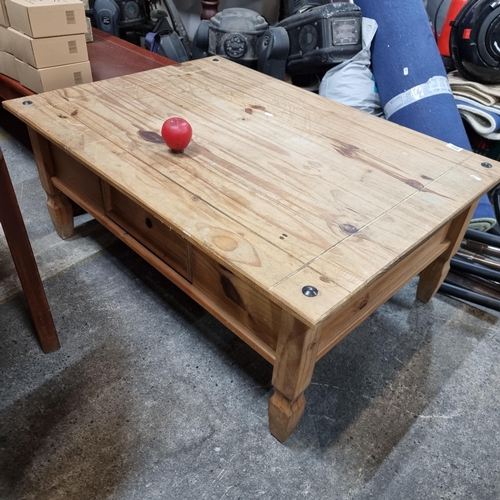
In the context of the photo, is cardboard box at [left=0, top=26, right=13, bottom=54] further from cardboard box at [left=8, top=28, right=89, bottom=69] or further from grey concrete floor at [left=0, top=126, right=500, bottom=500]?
grey concrete floor at [left=0, top=126, right=500, bottom=500]

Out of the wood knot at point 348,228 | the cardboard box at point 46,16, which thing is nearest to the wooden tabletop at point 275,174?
the wood knot at point 348,228

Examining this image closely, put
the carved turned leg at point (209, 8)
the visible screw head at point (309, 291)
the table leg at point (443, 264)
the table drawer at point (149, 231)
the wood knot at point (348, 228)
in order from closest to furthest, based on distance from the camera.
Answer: the visible screw head at point (309, 291)
the wood knot at point (348, 228)
the table drawer at point (149, 231)
the table leg at point (443, 264)
the carved turned leg at point (209, 8)

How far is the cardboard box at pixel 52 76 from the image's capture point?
1.54m

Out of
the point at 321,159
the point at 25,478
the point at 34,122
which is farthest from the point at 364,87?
the point at 25,478

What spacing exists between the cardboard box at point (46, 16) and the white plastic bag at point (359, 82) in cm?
93

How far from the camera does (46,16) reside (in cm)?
143

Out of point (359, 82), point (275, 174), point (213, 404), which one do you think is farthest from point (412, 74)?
point (213, 404)

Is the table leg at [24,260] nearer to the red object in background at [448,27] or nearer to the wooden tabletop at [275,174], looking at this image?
the wooden tabletop at [275,174]

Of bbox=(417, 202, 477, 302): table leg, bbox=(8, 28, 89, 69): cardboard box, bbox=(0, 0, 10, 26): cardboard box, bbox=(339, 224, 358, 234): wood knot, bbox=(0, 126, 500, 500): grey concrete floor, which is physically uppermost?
bbox=(0, 0, 10, 26): cardboard box

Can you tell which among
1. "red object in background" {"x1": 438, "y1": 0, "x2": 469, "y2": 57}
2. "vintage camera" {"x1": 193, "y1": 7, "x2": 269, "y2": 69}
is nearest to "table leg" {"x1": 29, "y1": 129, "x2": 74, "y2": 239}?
"vintage camera" {"x1": 193, "y1": 7, "x2": 269, "y2": 69}

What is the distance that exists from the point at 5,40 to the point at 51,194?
0.63 m

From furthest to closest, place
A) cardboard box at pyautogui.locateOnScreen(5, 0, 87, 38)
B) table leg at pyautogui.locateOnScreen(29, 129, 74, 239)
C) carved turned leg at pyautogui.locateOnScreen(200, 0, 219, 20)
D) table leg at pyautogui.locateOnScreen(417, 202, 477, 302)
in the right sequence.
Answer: carved turned leg at pyautogui.locateOnScreen(200, 0, 219, 20), cardboard box at pyautogui.locateOnScreen(5, 0, 87, 38), table leg at pyautogui.locateOnScreen(29, 129, 74, 239), table leg at pyautogui.locateOnScreen(417, 202, 477, 302)

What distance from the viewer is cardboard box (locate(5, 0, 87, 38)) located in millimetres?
1411

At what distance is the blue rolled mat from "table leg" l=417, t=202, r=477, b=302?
38 cm
